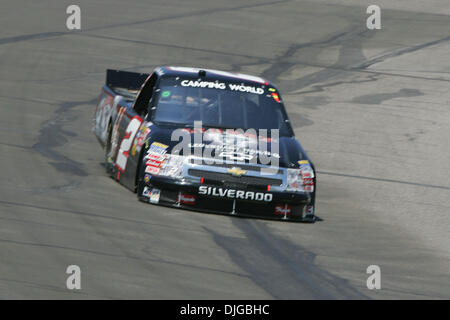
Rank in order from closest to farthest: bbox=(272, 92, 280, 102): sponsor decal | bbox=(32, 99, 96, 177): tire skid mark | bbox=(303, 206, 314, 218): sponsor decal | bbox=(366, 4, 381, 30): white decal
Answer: bbox=(303, 206, 314, 218): sponsor decal
bbox=(272, 92, 280, 102): sponsor decal
bbox=(32, 99, 96, 177): tire skid mark
bbox=(366, 4, 381, 30): white decal

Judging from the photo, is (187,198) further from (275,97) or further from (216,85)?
(275,97)

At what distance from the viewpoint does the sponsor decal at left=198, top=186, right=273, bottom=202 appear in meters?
9.54

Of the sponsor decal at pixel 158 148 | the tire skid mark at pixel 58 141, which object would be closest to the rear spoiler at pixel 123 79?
the tire skid mark at pixel 58 141

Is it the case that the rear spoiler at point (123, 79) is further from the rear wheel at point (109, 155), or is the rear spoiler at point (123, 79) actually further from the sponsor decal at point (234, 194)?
the sponsor decal at point (234, 194)

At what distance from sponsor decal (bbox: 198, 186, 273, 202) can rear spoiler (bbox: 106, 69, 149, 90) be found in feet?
13.9

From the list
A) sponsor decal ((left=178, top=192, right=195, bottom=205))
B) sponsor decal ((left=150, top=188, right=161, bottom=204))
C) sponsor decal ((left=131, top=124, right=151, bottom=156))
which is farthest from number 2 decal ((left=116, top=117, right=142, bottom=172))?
sponsor decal ((left=178, top=192, right=195, bottom=205))

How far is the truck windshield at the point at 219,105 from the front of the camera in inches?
421

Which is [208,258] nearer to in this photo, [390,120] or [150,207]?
[150,207]

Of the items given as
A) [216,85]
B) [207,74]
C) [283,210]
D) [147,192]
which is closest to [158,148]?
[147,192]

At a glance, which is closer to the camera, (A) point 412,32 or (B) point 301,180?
(B) point 301,180

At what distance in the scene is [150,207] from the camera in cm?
984

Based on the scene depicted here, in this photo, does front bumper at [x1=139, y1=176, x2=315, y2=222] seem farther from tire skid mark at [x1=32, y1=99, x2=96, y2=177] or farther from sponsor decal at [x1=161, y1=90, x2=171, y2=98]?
tire skid mark at [x1=32, y1=99, x2=96, y2=177]
